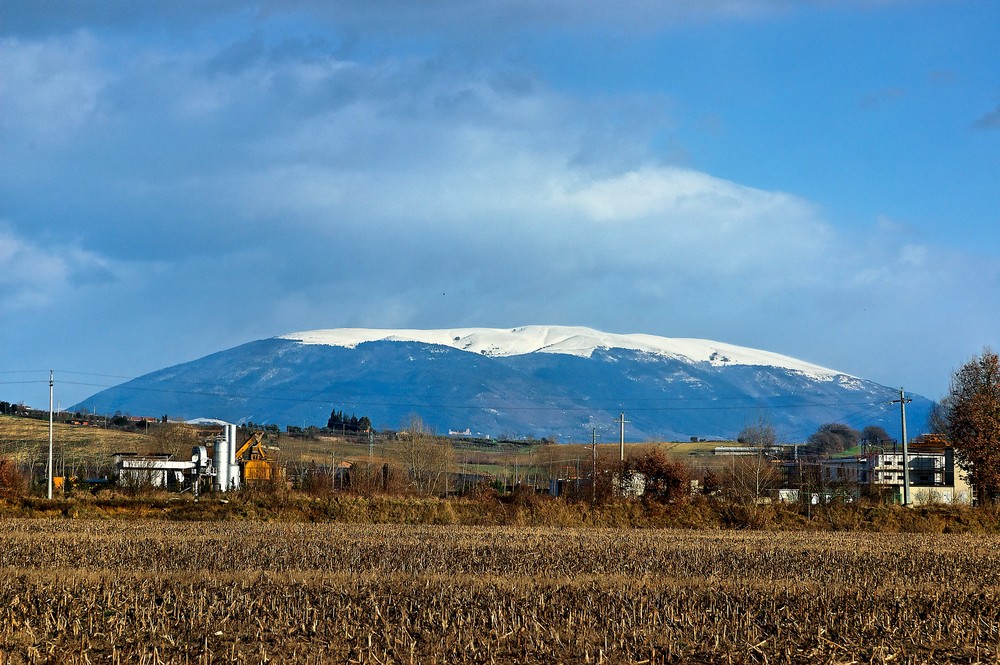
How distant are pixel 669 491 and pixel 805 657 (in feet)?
200

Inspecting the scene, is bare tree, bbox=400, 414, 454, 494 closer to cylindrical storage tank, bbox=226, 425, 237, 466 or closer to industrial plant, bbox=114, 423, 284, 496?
industrial plant, bbox=114, 423, 284, 496

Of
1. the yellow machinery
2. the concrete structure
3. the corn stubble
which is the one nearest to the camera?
the corn stubble

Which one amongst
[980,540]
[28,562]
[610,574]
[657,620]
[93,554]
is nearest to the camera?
[657,620]

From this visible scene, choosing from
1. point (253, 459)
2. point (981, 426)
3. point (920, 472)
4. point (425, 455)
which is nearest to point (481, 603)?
point (981, 426)

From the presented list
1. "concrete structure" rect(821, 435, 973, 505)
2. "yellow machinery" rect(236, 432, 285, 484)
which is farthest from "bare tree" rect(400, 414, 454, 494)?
"concrete structure" rect(821, 435, 973, 505)

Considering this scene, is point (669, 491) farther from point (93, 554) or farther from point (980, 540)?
point (93, 554)

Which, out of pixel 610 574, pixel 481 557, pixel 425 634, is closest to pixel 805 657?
pixel 425 634

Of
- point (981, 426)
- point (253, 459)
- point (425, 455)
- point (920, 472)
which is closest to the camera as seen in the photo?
point (981, 426)

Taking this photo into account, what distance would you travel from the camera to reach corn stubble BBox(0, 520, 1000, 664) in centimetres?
1745

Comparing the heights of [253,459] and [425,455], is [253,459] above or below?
above

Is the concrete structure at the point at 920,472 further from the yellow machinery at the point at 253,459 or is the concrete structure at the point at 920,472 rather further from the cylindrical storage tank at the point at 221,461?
the cylindrical storage tank at the point at 221,461

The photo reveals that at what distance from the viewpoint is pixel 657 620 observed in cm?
1978

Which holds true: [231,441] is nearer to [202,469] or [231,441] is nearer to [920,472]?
[202,469]

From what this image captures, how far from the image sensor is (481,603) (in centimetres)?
2122
